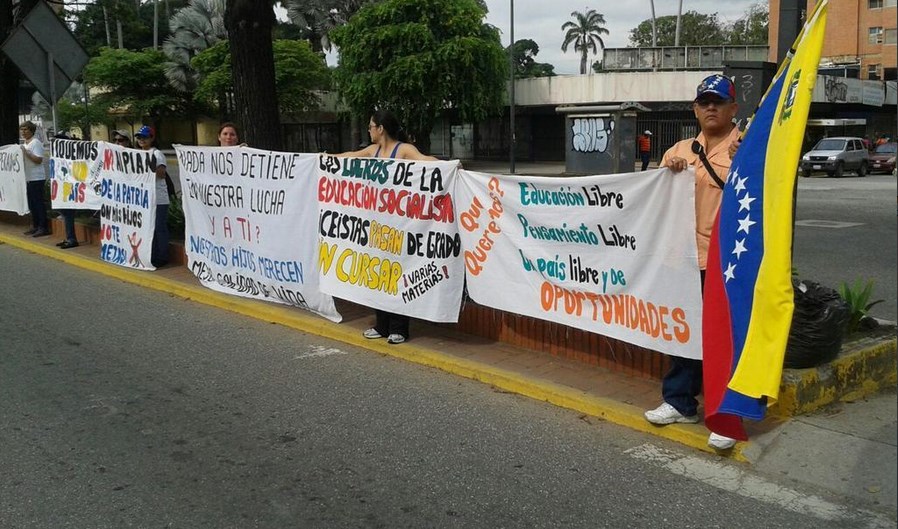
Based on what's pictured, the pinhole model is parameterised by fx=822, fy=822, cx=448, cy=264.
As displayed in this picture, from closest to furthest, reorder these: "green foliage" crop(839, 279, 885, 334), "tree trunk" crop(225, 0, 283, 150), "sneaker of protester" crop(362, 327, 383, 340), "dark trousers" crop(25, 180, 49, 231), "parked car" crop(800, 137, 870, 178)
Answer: "green foliage" crop(839, 279, 885, 334), "sneaker of protester" crop(362, 327, 383, 340), "tree trunk" crop(225, 0, 283, 150), "dark trousers" crop(25, 180, 49, 231), "parked car" crop(800, 137, 870, 178)

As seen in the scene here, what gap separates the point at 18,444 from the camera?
4766 mm

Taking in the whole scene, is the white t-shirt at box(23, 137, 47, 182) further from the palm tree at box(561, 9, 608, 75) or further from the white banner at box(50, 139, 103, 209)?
the palm tree at box(561, 9, 608, 75)

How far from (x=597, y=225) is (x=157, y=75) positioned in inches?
2093

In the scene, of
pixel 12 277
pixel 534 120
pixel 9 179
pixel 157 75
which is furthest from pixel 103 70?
pixel 12 277

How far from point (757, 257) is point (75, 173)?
10.3 meters

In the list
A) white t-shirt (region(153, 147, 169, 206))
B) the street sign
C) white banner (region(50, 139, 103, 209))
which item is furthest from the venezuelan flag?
the street sign

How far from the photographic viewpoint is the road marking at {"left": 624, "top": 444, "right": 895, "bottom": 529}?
3.75 meters

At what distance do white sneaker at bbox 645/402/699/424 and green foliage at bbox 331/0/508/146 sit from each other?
3177 centimetres

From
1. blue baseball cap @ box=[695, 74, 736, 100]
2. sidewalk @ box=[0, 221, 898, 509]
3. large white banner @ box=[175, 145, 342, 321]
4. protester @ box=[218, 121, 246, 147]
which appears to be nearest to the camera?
sidewalk @ box=[0, 221, 898, 509]

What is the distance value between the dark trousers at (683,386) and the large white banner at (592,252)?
7 centimetres

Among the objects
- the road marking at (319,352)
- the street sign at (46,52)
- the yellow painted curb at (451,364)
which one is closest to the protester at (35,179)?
the street sign at (46,52)

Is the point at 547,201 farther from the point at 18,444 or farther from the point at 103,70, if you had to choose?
the point at 103,70

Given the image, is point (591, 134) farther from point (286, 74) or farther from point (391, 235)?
point (286, 74)

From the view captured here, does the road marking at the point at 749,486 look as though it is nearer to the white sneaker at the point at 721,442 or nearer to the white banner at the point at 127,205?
the white sneaker at the point at 721,442
